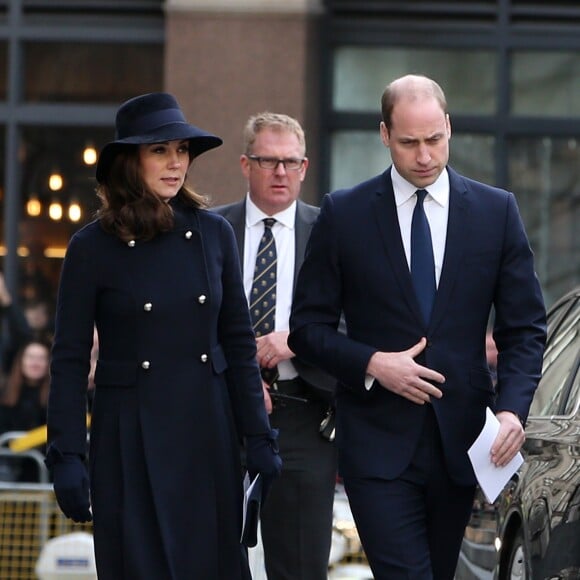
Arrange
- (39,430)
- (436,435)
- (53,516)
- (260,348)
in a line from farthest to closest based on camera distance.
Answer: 1. (39,430)
2. (53,516)
3. (260,348)
4. (436,435)

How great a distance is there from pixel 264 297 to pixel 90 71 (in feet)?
28.3

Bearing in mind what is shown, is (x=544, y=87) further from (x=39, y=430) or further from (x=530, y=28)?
(x=39, y=430)

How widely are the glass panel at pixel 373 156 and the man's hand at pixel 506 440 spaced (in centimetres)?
967

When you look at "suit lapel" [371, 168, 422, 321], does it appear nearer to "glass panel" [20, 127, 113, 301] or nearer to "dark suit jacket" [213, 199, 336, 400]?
"dark suit jacket" [213, 199, 336, 400]

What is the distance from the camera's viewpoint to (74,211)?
15.4 m

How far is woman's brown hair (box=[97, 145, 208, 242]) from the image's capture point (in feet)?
19.0

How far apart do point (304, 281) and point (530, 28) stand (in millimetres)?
9598

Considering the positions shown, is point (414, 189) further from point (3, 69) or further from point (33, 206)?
point (3, 69)

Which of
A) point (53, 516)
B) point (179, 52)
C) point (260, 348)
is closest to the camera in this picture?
point (260, 348)

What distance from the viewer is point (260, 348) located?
23.1ft

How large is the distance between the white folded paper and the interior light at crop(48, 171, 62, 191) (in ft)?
33.1

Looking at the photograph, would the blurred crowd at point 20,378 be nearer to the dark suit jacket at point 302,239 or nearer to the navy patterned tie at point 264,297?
the dark suit jacket at point 302,239

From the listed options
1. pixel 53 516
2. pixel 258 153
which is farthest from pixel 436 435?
pixel 53 516

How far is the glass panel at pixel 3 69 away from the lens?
15.5m
